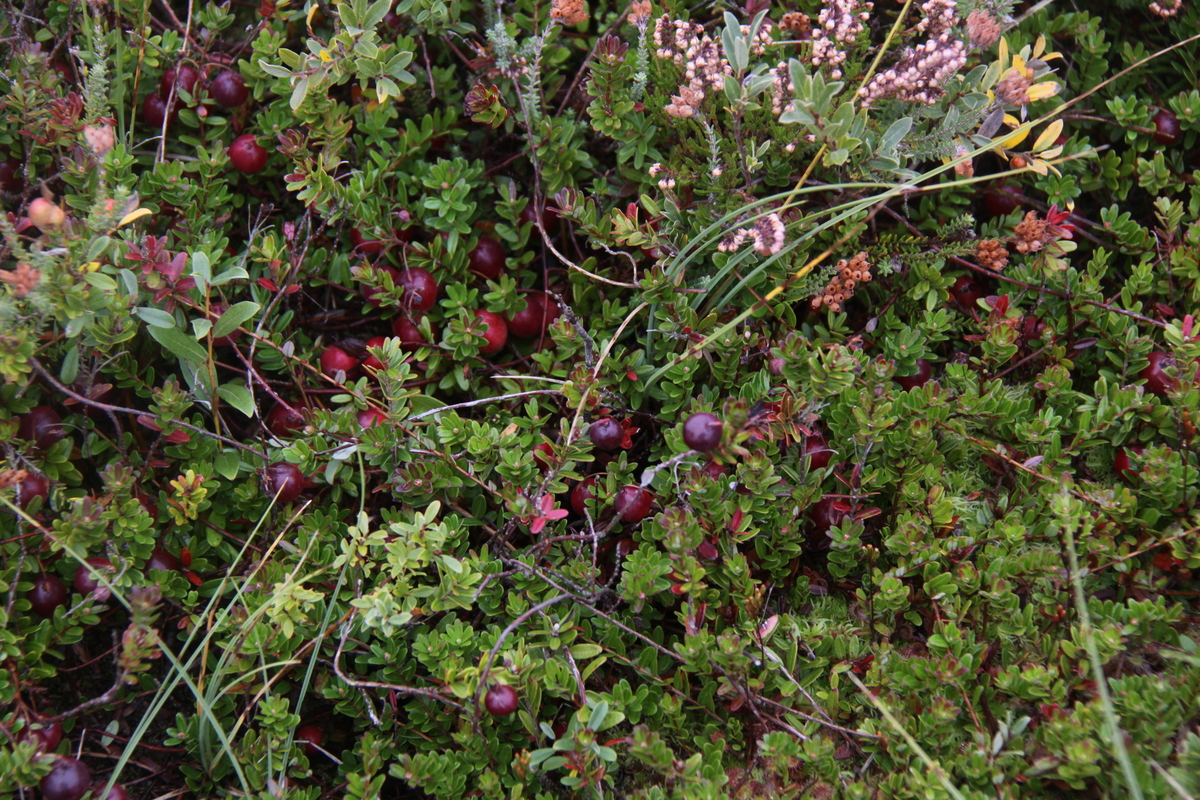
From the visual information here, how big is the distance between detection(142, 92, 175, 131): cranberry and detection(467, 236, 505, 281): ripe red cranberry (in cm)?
112

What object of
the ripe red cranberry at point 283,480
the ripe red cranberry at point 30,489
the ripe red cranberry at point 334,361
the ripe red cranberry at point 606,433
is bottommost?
the ripe red cranberry at point 30,489

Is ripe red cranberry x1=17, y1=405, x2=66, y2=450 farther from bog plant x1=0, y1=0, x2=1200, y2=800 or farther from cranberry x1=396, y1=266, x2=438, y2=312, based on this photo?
cranberry x1=396, y1=266, x2=438, y2=312

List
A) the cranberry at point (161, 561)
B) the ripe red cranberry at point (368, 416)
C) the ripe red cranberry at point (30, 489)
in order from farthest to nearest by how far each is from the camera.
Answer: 1. the ripe red cranberry at point (368, 416)
2. the cranberry at point (161, 561)
3. the ripe red cranberry at point (30, 489)

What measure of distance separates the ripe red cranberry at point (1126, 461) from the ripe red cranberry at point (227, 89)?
2971 mm

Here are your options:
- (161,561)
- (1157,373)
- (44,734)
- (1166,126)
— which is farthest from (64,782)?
(1166,126)

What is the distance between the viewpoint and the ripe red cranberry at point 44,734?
1983 millimetres

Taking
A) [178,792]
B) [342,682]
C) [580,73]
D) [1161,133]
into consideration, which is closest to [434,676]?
[342,682]

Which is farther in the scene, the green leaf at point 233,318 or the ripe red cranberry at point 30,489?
the green leaf at point 233,318

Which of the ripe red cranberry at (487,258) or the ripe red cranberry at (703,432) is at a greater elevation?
the ripe red cranberry at (703,432)

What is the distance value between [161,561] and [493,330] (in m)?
1.19

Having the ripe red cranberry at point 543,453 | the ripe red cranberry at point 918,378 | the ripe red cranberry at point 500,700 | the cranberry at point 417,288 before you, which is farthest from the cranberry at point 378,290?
the ripe red cranberry at point 918,378

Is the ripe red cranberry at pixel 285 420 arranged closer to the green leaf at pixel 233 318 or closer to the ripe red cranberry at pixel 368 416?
the ripe red cranberry at pixel 368 416

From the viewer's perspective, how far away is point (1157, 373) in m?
2.46

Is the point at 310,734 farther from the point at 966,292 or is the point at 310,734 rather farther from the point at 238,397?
the point at 966,292
